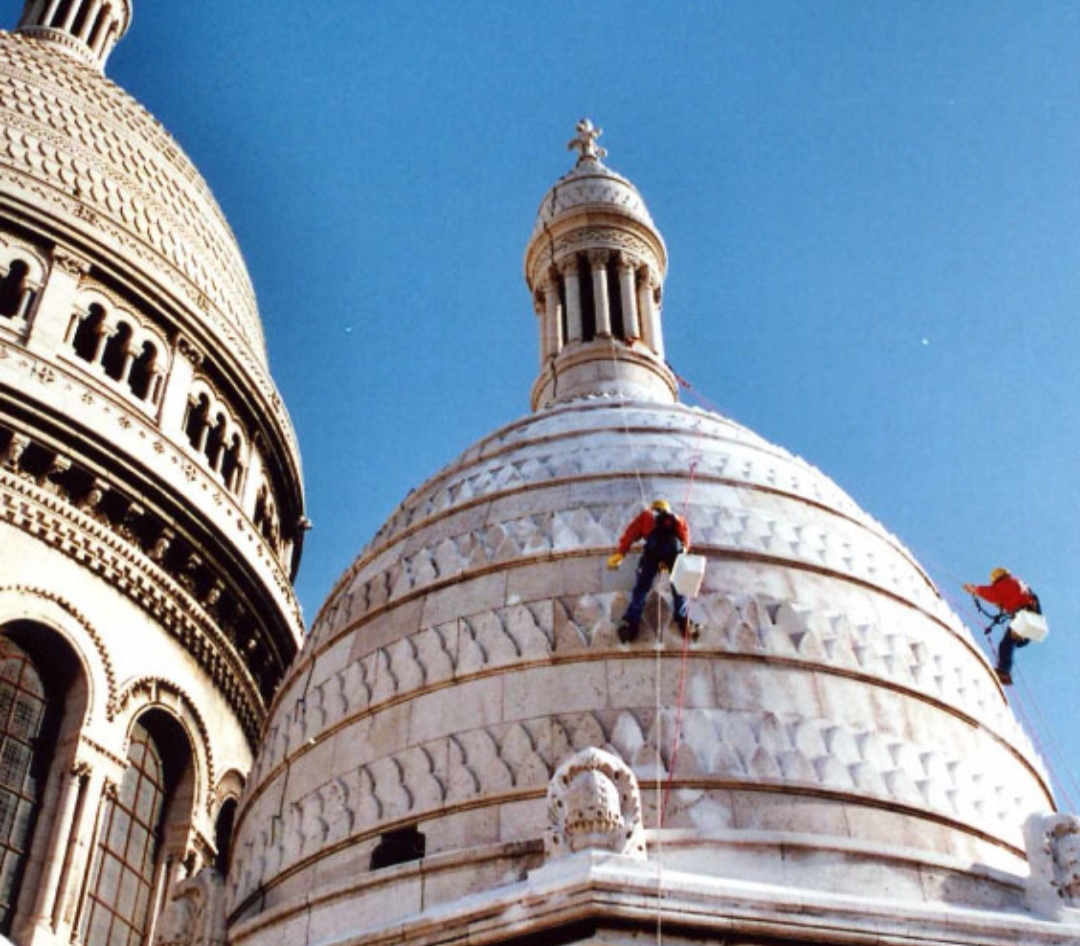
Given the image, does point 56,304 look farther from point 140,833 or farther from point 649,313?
point 649,313

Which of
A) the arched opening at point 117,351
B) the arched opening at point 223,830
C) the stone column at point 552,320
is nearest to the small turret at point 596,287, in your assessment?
the stone column at point 552,320

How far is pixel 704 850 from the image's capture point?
8.30 metres

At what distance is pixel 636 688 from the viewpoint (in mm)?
9414

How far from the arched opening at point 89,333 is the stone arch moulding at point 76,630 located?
15.9 ft

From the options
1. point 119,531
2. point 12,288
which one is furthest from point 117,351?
point 119,531

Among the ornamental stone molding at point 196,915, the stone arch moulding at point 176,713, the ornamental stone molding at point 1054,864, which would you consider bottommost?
the ornamental stone molding at point 1054,864

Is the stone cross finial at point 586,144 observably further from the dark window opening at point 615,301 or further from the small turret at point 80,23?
the small turret at point 80,23

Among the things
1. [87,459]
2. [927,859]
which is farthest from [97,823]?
[927,859]

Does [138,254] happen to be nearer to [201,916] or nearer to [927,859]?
[201,916]

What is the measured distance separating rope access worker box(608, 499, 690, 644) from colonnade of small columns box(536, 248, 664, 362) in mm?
7841

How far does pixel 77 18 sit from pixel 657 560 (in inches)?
1138

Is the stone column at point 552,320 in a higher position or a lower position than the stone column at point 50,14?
lower

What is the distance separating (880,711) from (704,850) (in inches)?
84.5

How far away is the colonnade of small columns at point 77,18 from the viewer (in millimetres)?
33031
